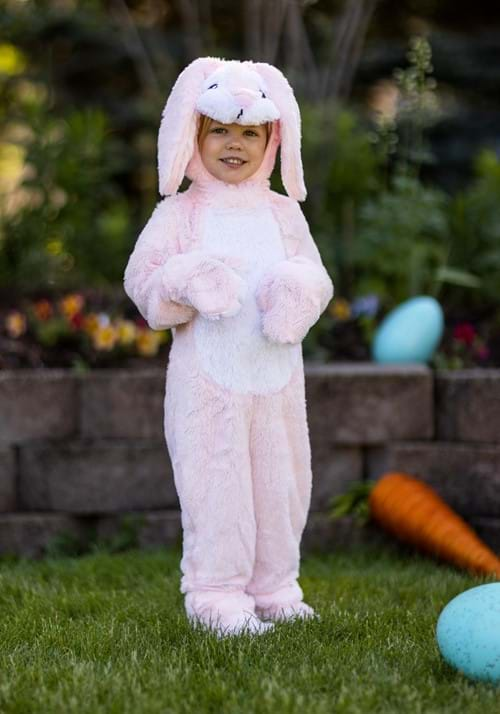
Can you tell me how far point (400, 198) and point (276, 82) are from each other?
7.15ft

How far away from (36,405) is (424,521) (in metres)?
1.50

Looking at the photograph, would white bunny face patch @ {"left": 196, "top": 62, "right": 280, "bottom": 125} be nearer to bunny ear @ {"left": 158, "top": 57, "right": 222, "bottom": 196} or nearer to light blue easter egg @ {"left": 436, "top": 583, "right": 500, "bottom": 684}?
bunny ear @ {"left": 158, "top": 57, "right": 222, "bottom": 196}

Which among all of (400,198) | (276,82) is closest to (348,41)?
(400,198)

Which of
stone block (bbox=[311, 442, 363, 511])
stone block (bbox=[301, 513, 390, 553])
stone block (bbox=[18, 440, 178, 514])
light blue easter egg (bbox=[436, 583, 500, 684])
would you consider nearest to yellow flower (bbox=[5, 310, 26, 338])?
stone block (bbox=[18, 440, 178, 514])

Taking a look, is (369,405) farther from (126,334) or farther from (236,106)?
(236,106)

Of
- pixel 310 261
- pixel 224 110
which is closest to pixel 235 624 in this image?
pixel 310 261

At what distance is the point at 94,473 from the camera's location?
4.44 metres

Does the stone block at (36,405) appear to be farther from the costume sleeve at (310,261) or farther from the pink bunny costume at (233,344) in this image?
the costume sleeve at (310,261)

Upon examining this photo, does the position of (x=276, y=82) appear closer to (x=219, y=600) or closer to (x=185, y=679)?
(x=219, y=600)

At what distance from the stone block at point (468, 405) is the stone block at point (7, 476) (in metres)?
1.62

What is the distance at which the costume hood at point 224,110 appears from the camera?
10.3 ft

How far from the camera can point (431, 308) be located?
477cm

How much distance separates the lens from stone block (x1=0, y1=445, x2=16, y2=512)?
173 inches

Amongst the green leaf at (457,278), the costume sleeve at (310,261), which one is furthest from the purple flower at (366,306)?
the costume sleeve at (310,261)
